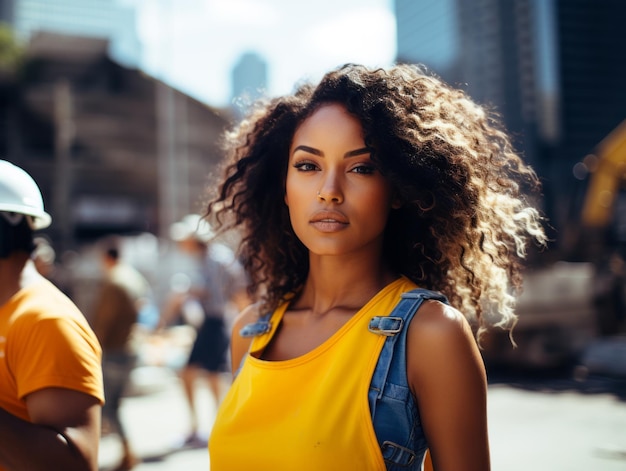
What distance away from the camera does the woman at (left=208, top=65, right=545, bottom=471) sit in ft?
5.33

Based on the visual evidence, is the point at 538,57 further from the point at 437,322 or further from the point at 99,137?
the point at 437,322

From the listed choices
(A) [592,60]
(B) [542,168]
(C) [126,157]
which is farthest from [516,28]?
(C) [126,157]

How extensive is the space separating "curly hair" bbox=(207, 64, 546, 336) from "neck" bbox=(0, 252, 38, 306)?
2.56 ft

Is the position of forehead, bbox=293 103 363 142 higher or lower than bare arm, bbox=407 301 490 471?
higher

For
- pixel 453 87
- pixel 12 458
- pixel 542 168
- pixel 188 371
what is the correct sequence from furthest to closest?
pixel 542 168 < pixel 188 371 < pixel 453 87 < pixel 12 458

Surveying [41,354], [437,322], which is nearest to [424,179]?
[437,322]

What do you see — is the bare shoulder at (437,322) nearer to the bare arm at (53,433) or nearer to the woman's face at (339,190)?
the woman's face at (339,190)

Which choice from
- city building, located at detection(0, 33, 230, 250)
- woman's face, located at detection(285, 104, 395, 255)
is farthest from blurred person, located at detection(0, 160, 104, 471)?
city building, located at detection(0, 33, 230, 250)

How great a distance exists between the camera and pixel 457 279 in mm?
2104

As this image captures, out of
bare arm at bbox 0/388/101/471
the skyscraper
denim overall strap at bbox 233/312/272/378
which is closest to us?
bare arm at bbox 0/388/101/471

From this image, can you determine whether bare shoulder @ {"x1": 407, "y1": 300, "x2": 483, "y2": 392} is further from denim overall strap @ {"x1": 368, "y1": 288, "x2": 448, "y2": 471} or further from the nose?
the nose

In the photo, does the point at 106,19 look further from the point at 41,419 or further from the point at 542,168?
the point at 41,419

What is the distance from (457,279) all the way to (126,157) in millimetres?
30172

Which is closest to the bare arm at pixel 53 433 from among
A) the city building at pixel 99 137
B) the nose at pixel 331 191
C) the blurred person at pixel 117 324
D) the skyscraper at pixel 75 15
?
the nose at pixel 331 191
